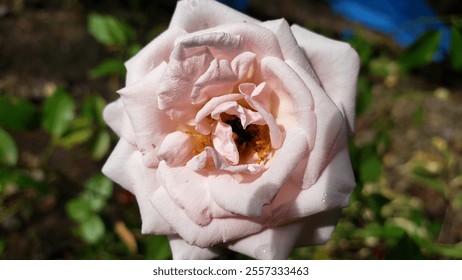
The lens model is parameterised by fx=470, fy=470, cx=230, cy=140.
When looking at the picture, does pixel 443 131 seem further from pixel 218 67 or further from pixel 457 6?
pixel 218 67

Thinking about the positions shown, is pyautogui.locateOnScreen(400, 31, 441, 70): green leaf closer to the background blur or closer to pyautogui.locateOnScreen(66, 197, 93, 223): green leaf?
the background blur

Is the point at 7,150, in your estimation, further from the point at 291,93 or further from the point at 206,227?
the point at 291,93

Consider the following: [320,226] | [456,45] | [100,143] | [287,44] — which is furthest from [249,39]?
[100,143]

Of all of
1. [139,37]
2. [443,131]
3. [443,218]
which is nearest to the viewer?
[443,218]

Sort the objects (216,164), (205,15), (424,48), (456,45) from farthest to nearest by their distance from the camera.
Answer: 1. (424,48)
2. (456,45)
3. (205,15)
4. (216,164)

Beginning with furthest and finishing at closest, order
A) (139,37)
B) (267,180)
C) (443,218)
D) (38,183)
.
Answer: (139,37) → (443,218) → (38,183) → (267,180)

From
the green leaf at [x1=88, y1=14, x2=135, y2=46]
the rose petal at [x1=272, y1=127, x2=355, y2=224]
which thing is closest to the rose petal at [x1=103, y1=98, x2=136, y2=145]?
the rose petal at [x1=272, y1=127, x2=355, y2=224]
